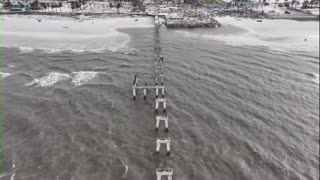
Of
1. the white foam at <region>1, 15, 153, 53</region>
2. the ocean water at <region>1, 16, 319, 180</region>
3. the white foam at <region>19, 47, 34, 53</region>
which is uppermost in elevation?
the white foam at <region>1, 15, 153, 53</region>

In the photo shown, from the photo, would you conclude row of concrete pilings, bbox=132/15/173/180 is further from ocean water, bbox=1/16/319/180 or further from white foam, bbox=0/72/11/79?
white foam, bbox=0/72/11/79

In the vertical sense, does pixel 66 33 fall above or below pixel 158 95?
above

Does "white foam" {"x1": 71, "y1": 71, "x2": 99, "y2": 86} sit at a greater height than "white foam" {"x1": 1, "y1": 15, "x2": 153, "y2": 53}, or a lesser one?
lesser

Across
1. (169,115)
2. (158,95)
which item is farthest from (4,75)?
(169,115)

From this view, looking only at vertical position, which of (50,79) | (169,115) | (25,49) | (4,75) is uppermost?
(25,49)

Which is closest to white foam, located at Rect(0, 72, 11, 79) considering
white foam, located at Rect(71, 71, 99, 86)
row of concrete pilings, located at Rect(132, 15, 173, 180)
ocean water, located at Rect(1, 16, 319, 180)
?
ocean water, located at Rect(1, 16, 319, 180)

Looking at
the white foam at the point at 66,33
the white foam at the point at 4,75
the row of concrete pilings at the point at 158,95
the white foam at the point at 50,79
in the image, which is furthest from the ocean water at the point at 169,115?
the white foam at the point at 66,33

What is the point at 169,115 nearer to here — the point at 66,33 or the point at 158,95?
the point at 158,95
